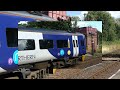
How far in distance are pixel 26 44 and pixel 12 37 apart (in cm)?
229

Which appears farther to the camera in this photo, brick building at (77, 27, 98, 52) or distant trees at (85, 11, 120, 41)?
distant trees at (85, 11, 120, 41)

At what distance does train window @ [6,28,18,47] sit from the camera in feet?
35.8

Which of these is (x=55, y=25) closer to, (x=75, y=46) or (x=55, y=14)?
(x=55, y=14)

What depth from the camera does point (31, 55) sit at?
46.8ft

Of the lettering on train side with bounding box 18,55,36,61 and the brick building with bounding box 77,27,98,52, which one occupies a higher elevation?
the brick building with bounding box 77,27,98,52

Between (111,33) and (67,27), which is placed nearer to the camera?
(67,27)

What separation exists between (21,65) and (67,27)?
14.6ft

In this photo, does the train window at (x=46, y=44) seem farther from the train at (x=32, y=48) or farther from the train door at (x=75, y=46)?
the train door at (x=75, y=46)

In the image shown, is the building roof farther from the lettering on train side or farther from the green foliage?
the lettering on train side

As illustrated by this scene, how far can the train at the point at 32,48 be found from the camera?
10.8 metres

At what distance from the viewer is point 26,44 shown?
13.5m

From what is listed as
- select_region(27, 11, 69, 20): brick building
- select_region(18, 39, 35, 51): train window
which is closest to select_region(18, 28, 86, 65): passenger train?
select_region(18, 39, 35, 51): train window
